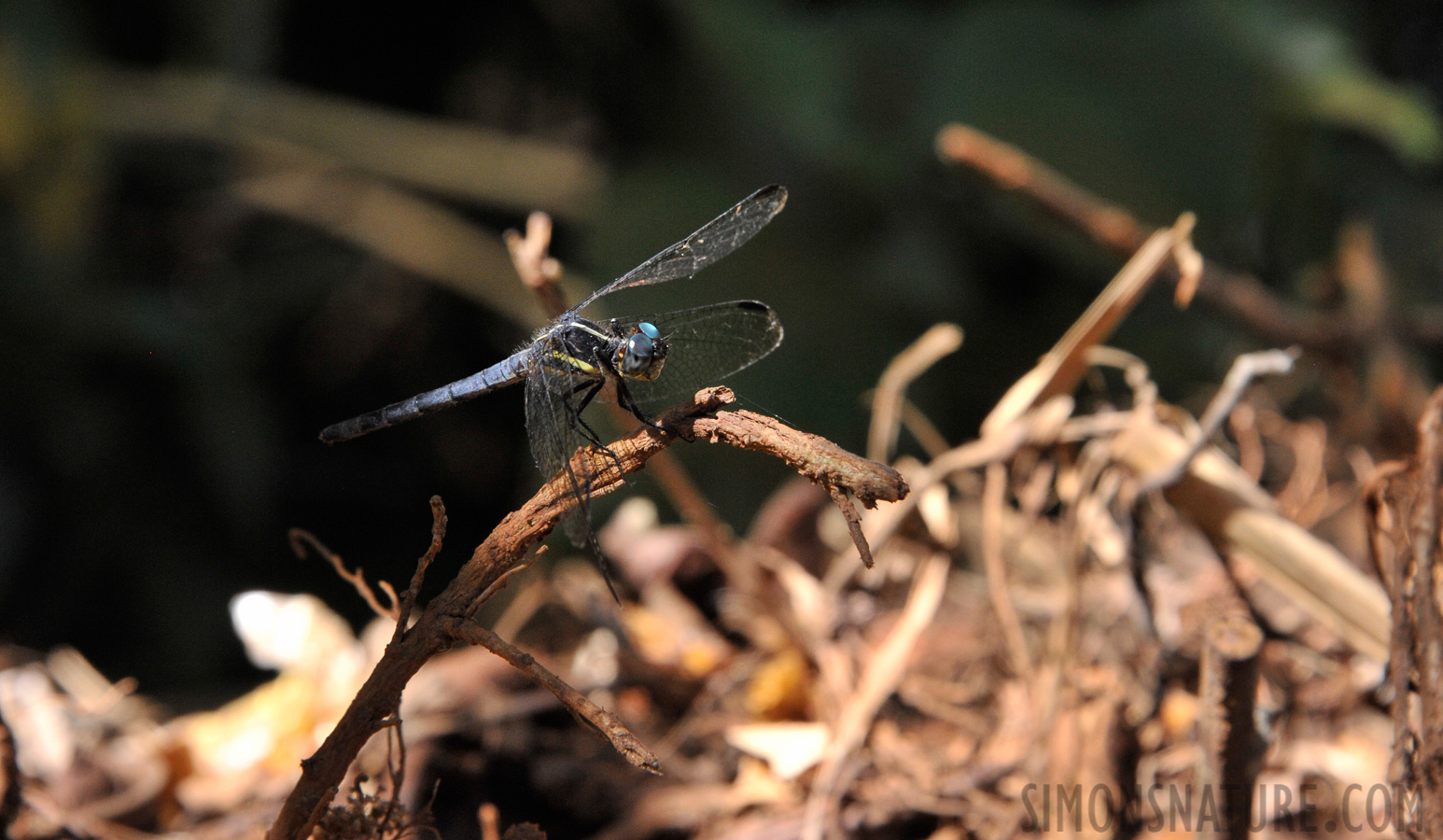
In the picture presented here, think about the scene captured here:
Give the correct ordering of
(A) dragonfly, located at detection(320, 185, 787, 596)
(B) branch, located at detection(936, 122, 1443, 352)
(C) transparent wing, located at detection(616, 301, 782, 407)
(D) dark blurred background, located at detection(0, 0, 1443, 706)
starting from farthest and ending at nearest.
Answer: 1. (D) dark blurred background, located at detection(0, 0, 1443, 706)
2. (B) branch, located at detection(936, 122, 1443, 352)
3. (C) transparent wing, located at detection(616, 301, 782, 407)
4. (A) dragonfly, located at detection(320, 185, 787, 596)

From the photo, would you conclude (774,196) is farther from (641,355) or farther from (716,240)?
(641,355)

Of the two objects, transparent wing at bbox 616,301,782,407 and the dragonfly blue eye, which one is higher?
transparent wing at bbox 616,301,782,407

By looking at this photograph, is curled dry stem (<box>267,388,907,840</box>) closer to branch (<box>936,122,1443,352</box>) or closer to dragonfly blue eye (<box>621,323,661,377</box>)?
dragonfly blue eye (<box>621,323,661,377</box>)

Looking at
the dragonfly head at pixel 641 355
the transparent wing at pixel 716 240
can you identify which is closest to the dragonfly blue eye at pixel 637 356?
the dragonfly head at pixel 641 355

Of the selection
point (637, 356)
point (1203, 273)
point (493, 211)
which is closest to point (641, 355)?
point (637, 356)

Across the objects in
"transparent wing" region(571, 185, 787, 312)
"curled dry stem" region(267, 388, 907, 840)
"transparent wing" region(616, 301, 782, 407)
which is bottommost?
"curled dry stem" region(267, 388, 907, 840)

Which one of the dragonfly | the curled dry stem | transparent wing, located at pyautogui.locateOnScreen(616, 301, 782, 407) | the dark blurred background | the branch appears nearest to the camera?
the curled dry stem

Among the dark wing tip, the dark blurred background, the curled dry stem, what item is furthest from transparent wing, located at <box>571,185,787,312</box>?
the dark blurred background

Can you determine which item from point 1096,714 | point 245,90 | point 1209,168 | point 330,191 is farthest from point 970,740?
point 245,90
